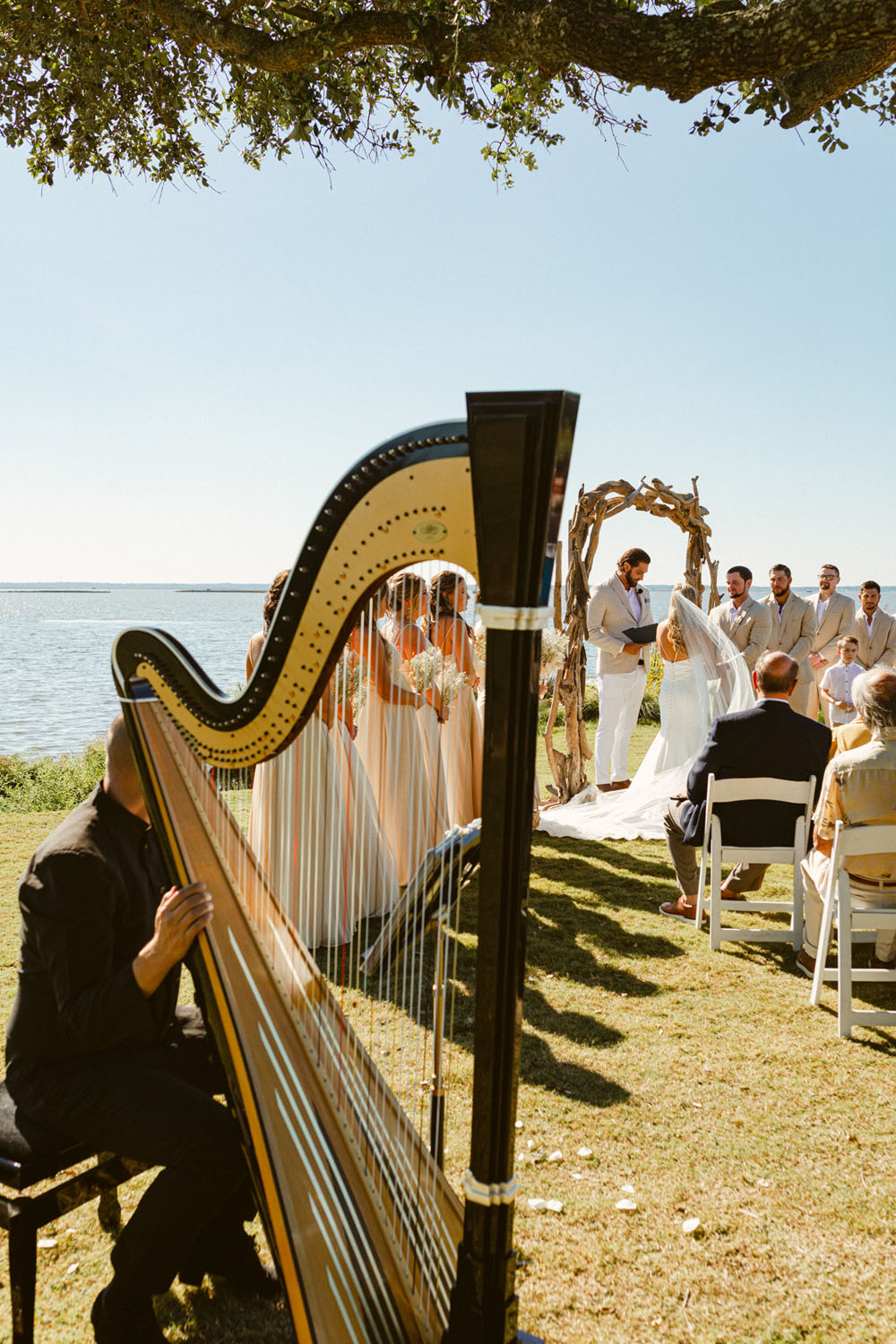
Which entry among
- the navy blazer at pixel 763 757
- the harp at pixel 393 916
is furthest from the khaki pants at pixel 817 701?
the harp at pixel 393 916

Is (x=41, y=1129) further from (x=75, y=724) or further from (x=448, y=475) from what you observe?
(x=75, y=724)

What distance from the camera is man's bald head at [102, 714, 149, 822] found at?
2549mm

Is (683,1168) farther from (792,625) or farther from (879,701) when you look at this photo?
(792,625)

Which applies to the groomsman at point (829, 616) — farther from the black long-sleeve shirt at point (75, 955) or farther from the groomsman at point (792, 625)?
the black long-sleeve shirt at point (75, 955)

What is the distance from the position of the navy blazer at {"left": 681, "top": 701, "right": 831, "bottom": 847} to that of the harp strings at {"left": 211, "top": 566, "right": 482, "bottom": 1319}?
4.76 feet

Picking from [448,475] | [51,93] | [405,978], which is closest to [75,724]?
[51,93]

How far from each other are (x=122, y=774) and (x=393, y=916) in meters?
1.07

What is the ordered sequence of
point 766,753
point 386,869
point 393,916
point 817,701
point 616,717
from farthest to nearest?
point 817,701, point 616,717, point 386,869, point 766,753, point 393,916

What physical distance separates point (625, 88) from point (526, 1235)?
17.5 ft

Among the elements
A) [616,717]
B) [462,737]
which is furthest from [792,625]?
[462,737]

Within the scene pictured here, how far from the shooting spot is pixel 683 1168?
328 centimetres

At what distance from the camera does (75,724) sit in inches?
886

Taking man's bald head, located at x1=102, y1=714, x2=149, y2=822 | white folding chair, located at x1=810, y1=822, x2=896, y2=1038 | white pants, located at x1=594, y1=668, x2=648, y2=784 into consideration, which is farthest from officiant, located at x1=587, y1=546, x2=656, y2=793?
man's bald head, located at x1=102, y1=714, x2=149, y2=822

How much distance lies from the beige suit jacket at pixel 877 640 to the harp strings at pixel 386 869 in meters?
5.74
